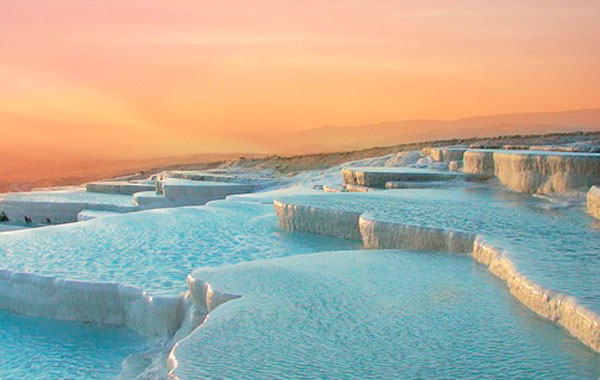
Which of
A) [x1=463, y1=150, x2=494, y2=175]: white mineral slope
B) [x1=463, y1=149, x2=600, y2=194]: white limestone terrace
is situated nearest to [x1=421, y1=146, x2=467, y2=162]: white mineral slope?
[x1=463, y1=150, x2=494, y2=175]: white mineral slope

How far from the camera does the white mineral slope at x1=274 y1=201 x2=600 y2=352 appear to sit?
3098mm

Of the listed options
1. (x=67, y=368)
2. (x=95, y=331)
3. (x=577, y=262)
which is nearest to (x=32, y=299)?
(x=95, y=331)

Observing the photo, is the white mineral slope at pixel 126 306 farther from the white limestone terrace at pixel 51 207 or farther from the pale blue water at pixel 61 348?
the white limestone terrace at pixel 51 207

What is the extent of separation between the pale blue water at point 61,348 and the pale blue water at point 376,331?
2.73 ft

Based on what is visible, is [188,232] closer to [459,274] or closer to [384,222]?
[384,222]

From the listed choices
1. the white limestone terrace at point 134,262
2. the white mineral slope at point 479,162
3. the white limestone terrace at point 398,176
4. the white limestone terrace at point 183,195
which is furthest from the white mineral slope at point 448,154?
the white limestone terrace at point 134,262

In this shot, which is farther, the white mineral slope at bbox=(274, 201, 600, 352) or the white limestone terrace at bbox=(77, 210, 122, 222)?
the white limestone terrace at bbox=(77, 210, 122, 222)

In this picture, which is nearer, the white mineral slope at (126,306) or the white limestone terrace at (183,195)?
the white mineral slope at (126,306)

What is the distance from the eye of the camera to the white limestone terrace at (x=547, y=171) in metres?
7.59

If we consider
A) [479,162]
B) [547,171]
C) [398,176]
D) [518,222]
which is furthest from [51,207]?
[518,222]

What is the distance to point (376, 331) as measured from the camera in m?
3.17

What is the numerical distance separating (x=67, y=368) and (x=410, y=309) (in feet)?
7.57

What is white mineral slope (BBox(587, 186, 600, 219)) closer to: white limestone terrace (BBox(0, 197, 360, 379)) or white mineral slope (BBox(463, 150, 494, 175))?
white limestone terrace (BBox(0, 197, 360, 379))

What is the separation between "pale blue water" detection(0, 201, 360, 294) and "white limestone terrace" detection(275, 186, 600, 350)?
0.33 meters
